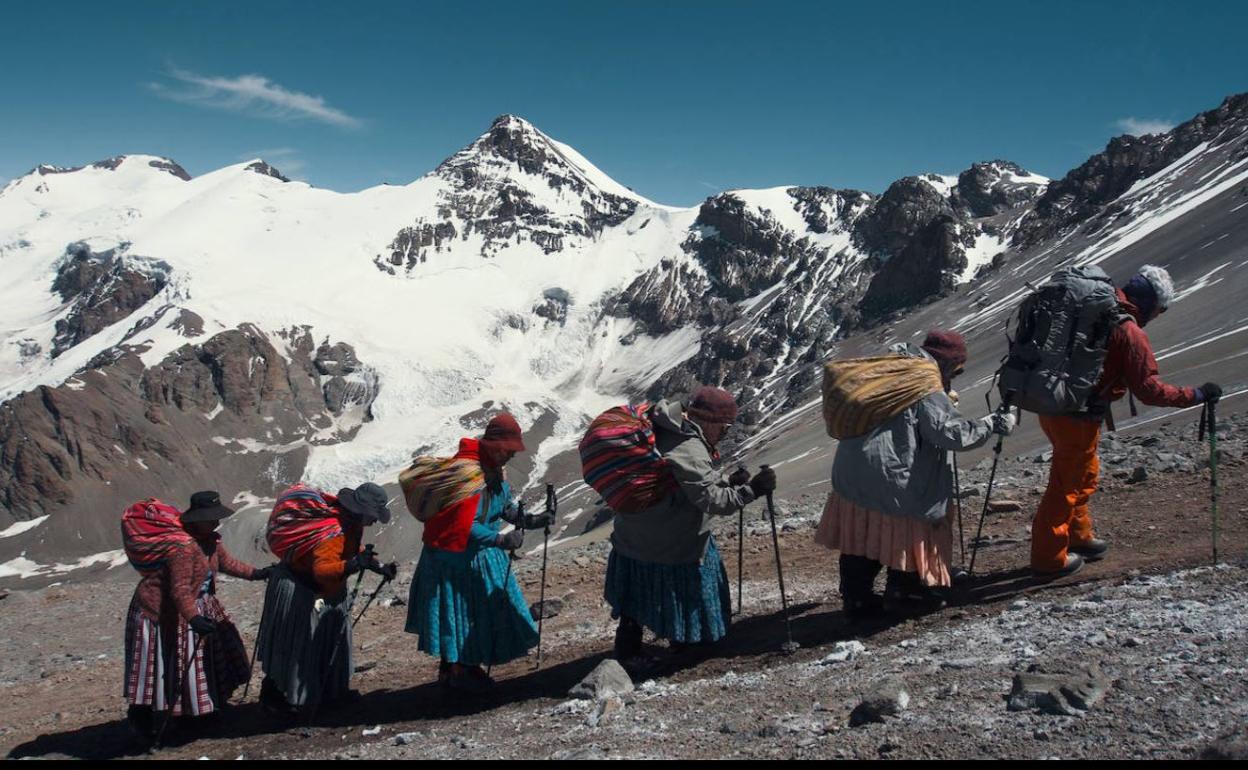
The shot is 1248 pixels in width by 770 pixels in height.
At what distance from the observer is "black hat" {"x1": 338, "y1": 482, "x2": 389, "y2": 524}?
6.65 metres

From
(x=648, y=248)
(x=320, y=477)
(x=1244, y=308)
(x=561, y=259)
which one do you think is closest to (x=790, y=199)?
(x=648, y=248)

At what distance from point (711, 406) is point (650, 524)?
933 millimetres

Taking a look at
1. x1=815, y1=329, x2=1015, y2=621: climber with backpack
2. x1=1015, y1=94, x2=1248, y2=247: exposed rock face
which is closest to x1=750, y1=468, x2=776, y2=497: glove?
x1=815, y1=329, x2=1015, y2=621: climber with backpack

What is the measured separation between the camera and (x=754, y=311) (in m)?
145

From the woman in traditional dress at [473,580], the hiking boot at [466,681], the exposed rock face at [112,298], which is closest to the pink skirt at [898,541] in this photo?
the woman in traditional dress at [473,580]

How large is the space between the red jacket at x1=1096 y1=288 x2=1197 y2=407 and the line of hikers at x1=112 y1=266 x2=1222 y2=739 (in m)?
0.01

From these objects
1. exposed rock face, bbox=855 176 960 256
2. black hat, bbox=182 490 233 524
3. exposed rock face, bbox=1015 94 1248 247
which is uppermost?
exposed rock face, bbox=855 176 960 256

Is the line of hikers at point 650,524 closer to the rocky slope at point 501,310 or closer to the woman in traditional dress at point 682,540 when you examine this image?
the woman in traditional dress at point 682,540

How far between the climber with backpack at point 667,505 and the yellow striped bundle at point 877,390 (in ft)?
2.12

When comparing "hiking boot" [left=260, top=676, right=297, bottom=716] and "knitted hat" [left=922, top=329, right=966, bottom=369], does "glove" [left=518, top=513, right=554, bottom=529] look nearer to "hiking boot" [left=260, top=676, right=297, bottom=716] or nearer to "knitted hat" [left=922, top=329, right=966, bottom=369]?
"hiking boot" [left=260, top=676, right=297, bottom=716]

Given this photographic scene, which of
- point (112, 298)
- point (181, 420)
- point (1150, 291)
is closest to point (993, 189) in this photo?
point (181, 420)

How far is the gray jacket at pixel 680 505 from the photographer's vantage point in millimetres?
5789

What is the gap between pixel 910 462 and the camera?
19.5 ft
